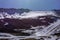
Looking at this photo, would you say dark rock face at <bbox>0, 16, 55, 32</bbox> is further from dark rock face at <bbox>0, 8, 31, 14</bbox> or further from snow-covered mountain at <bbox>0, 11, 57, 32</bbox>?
dark rock face at <bbox>0, 8, 31, 14</bbox>

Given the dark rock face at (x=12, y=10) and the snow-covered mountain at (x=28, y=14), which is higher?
the dark rock face at (x=12, y=10)

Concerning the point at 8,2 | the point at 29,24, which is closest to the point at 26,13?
the point at 29,24

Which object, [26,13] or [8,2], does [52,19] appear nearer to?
[26,13]

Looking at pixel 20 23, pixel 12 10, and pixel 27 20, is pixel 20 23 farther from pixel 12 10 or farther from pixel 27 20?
pixel 12 10

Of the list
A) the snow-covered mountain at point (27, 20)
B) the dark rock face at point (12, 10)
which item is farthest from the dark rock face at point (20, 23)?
the dark rock face at point (12, 10)

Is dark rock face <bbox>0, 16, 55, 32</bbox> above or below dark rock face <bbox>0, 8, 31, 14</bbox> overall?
below

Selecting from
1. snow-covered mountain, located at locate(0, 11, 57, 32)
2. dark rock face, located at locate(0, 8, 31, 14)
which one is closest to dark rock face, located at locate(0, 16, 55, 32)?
snow-covered mountain, located at locate(0, 11, 57, 32)

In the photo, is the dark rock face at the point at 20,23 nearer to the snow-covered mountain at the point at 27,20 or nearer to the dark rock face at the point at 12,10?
the snow-covered mountain at the point at 27,20

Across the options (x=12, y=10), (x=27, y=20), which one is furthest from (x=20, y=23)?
(x=12, y=10)

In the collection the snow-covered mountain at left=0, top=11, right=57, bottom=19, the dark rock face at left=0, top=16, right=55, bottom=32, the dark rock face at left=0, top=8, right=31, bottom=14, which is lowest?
the dark rock face at left=0, top=16, right=55, bottom=32
